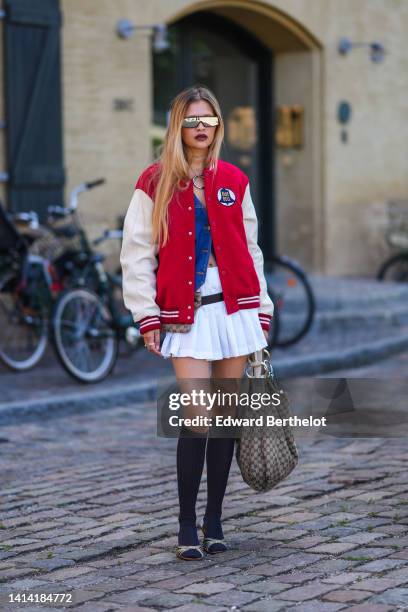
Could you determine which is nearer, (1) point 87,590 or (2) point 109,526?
(1) point 87,590

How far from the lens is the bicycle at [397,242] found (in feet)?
50.8

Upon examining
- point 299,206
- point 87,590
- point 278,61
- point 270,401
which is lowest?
point 87,590

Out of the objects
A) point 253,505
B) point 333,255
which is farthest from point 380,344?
point 253,505

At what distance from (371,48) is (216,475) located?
11381mm

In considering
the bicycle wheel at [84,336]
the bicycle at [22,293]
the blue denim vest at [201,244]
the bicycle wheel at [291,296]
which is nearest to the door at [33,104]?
the bicycle at [22,293]

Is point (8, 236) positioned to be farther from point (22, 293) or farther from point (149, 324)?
point (149, 324)

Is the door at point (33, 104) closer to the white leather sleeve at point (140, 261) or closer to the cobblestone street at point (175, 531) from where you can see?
the cobblestone street at point (175, 531)

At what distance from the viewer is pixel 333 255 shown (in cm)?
1545

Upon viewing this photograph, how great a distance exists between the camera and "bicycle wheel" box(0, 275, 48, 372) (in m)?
9.66

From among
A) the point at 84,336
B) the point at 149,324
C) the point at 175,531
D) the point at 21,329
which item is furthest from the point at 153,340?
the point at 21,329

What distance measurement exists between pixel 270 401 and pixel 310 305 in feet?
21.7

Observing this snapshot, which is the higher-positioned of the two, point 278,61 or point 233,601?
point 278,61

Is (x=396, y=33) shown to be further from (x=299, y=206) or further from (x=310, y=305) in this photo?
(x=310, y=305)

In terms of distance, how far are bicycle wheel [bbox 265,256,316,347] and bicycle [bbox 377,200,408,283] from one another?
4.10 m
